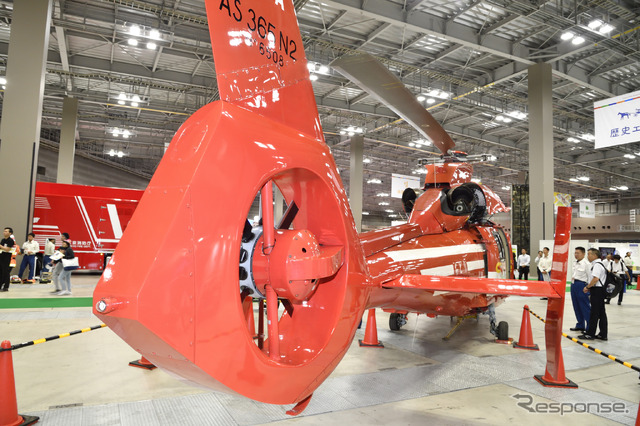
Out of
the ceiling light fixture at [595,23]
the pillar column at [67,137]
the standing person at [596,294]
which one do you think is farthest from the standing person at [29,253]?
the ceiling light fixture at [595,23]

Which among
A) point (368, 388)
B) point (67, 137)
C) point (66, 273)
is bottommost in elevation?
point (368, 388)

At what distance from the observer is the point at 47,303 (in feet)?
29.7

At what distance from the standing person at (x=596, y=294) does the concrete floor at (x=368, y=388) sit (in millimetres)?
701

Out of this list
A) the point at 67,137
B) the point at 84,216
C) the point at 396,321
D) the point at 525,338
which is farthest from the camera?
the point at 67,137

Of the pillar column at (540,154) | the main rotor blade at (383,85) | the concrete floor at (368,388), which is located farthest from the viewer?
the pillar column at (540,154)

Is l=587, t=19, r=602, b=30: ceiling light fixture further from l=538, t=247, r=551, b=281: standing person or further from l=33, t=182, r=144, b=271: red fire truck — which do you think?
l=33, t=182, r=144, b=271: red fire truck

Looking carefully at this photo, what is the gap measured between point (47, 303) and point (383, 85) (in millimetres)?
9092

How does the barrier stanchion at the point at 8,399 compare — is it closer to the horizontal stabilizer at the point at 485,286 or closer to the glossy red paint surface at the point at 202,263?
the glossy red paint surface at the point at 202,263

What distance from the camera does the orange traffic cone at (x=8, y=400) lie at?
10.6ft

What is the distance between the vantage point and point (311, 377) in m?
2.17

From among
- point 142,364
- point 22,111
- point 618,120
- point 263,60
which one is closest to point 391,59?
point 618,120

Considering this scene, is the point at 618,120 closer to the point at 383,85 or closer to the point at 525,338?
the point at 525,338

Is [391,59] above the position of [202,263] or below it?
above

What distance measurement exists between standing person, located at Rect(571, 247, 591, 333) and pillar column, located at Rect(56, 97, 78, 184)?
20629 millimetres
